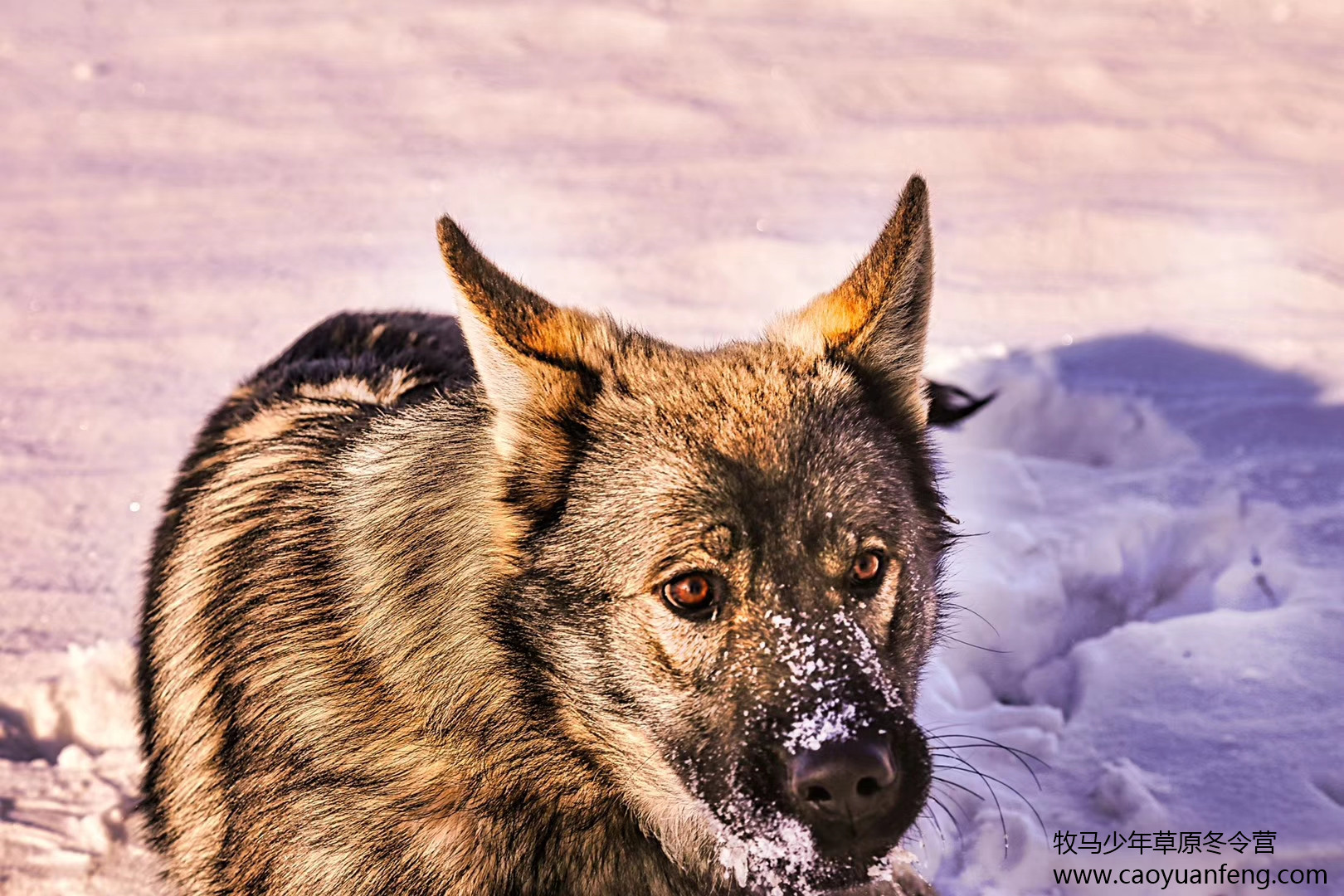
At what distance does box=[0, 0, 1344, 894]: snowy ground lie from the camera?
3756mm

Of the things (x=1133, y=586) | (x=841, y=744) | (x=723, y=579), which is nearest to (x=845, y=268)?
(x=1133, y=586)

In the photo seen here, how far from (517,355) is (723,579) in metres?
0.64

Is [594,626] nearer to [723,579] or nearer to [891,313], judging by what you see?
[723,579]

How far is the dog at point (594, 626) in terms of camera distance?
2.36m

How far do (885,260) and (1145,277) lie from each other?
165 inches

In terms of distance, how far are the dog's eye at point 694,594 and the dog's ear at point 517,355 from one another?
41 centimetres

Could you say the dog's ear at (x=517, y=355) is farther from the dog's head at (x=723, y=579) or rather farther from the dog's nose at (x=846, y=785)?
the dog's nose at (x=846, y=785)

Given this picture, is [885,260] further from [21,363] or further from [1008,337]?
[21,363]

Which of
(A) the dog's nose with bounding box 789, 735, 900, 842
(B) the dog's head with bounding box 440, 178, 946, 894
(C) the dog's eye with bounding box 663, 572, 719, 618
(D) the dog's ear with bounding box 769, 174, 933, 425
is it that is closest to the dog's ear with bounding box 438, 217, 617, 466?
(B) the dog's head with bounding box 440, 178, 946, 894

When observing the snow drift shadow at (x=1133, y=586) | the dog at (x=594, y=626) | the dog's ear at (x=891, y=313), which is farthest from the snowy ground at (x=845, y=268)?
the dog's ear at (x=891, y=313)

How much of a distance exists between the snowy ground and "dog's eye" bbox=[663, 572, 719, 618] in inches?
54.8

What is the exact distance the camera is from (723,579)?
2.40 meters

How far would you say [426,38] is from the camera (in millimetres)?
9023

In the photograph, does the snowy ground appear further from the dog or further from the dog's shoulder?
the dog's shoulder
